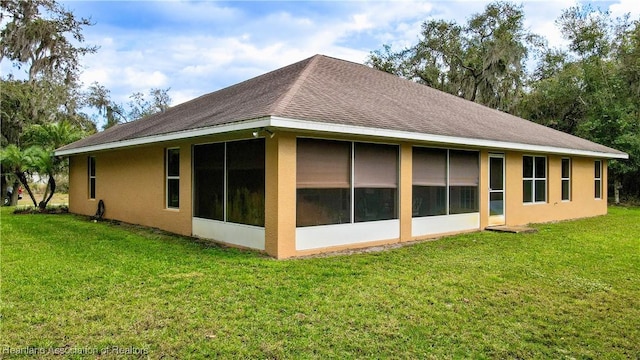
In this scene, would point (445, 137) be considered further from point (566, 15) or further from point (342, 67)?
point (566, 15)

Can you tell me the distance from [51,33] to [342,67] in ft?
56.4

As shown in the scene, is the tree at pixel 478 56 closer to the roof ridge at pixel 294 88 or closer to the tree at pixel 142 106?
the roof ridge at pixel 294 88

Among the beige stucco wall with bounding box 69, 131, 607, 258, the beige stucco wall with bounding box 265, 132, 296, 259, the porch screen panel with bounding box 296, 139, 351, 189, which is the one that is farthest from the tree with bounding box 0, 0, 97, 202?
the porch screen panel with bounding box 296, 139, 351, 189

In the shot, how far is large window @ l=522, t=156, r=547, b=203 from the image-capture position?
12.0 metres

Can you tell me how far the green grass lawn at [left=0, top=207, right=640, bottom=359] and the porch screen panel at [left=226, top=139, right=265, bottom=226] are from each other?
30.8 inches

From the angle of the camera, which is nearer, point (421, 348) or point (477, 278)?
point (421, 348)

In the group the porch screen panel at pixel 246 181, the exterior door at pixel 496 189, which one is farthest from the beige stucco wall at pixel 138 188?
the exterior door at pixel 496 189

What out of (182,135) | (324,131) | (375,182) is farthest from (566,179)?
(182,135)

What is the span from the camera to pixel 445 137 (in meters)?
8.70

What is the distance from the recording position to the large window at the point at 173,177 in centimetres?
955

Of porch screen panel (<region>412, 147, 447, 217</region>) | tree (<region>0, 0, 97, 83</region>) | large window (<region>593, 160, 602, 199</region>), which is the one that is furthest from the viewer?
tree (<region>0, 0, 97, 83</region>)

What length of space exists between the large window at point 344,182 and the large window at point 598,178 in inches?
431

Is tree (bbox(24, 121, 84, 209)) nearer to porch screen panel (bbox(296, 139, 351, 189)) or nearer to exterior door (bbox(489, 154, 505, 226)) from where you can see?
porch screen panel (bbox(296, 139, 351, 189))

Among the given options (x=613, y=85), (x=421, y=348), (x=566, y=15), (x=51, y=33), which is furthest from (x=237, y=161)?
(x=566, y=15)
